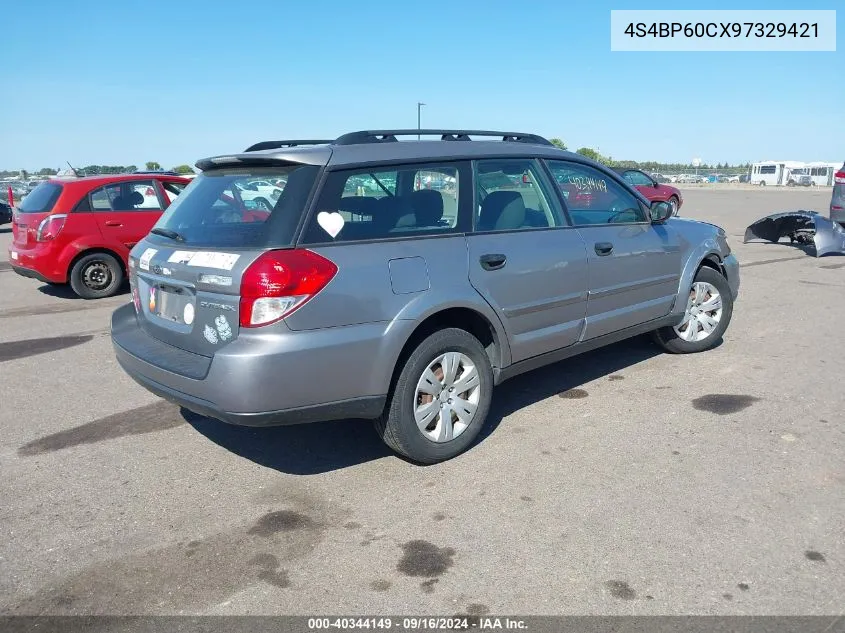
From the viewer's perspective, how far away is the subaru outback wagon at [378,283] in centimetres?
330

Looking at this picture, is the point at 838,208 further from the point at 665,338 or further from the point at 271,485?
the point at 271,485

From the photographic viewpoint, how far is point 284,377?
3.26 meters

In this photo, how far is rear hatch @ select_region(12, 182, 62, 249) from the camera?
8.92 meters

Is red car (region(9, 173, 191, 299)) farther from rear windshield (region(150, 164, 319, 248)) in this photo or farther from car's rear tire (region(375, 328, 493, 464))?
car's rear tire (region(375, 328, 493, 464))

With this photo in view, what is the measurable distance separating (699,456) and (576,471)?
2.38 ft

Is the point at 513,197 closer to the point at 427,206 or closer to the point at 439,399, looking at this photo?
the point at 427,206

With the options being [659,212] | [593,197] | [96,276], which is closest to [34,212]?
[96,276]

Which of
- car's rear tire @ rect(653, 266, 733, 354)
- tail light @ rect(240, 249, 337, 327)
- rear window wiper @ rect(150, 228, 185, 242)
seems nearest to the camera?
tail light @ rect(240, 249, 337, 327)

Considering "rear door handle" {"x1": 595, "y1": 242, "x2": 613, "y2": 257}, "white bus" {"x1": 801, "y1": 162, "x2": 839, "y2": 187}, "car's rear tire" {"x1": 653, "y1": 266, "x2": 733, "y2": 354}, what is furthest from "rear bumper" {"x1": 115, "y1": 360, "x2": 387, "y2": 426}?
"white bus" {"x1": 801, "y1": 162, "x2": 839, "y2": 187}

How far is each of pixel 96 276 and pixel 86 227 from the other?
0.67m

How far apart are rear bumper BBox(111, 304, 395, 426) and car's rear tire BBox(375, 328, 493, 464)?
16 centimetres

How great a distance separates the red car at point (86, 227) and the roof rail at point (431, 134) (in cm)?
615

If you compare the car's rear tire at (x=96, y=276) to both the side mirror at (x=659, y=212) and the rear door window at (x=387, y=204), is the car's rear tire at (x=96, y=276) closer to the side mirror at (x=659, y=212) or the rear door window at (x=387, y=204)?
the rear door window at (x=387, y=204)

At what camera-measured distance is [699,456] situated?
3.94 metres
